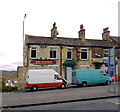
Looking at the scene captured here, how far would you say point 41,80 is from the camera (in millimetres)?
20062

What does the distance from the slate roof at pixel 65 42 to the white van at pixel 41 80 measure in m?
6.65

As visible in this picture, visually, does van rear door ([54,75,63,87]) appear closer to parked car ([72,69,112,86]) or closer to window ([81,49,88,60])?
parked car ([72,69,112,86])

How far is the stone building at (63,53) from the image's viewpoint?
83.0ft

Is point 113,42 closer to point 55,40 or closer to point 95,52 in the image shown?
point 95,52

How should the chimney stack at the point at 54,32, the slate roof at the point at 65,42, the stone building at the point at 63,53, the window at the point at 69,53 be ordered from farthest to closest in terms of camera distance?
the chimney stack at the point at 54,32 < the window at the point at 69,53 < the slate roof at the point at 65,42 < the stone building at the point at 63,53

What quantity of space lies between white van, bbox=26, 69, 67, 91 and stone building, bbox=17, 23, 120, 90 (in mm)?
4957

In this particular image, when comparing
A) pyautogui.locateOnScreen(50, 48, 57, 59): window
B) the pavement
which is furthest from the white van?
pyautogui.locateOnScreen(50, 48, 57, 59): window

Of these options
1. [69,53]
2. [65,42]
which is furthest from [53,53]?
[65,42]

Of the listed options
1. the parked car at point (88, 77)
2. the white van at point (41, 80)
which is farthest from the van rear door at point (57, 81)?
the parked car at point (88, 77)

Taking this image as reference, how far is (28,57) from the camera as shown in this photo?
2481 centimetres

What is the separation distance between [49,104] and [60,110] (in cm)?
219

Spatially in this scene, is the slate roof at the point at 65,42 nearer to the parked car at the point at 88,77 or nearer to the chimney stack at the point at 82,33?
the chimney stack at the point at 82,33

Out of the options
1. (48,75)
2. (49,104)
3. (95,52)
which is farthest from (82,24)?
(49,104)

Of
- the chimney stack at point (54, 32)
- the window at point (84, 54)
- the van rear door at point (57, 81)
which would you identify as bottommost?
the van rear door at point (57, 81)
